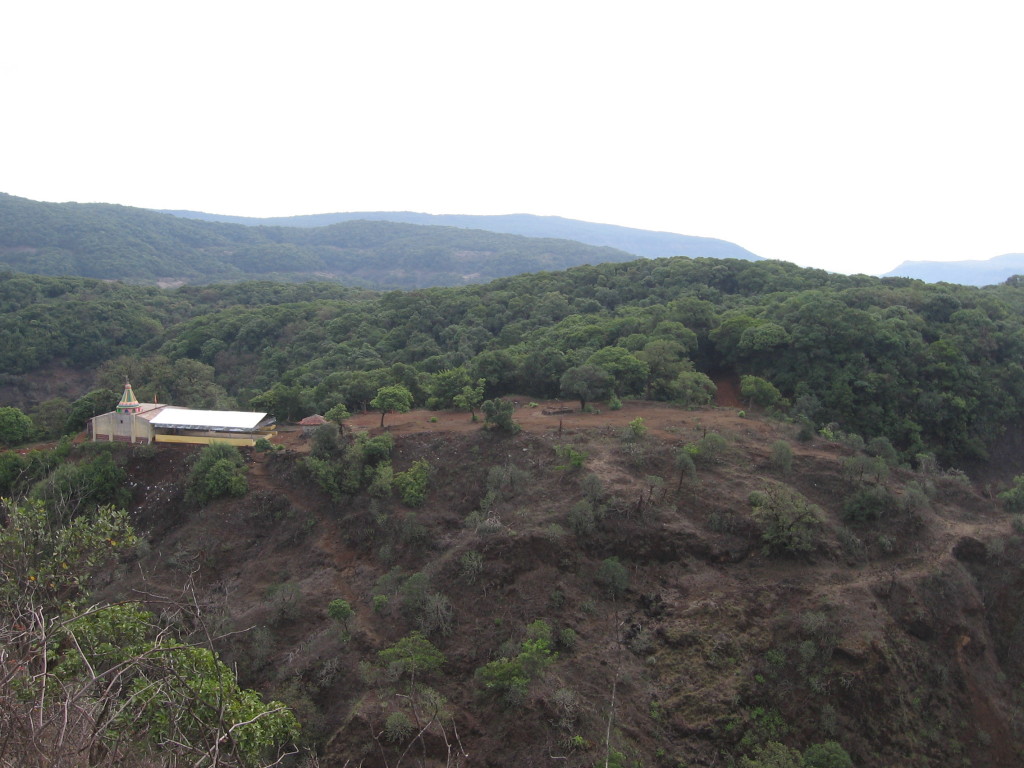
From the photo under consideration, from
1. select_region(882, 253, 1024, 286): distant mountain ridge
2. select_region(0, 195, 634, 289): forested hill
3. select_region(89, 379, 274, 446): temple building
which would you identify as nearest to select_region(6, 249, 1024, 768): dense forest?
select_region(89, 379, 274, 446): temple building

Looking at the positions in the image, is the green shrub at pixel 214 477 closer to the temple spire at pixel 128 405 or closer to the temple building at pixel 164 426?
the temple building at pixel 164 426

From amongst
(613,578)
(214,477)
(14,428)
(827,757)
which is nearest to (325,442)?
(214,477)

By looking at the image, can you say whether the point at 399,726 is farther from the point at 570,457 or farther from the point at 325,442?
the point at 325,442

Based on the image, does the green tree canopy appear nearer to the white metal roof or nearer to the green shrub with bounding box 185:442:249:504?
the white metal roof

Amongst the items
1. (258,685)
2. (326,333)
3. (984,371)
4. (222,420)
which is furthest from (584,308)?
(258,685)

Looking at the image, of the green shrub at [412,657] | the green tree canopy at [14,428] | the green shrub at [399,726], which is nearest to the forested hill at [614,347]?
the green tree canopy at [14,428]

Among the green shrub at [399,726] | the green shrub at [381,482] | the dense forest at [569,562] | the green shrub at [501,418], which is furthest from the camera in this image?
the green shrub at [501,418]

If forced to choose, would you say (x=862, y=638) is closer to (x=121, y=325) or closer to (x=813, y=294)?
(x=813, y=294)
